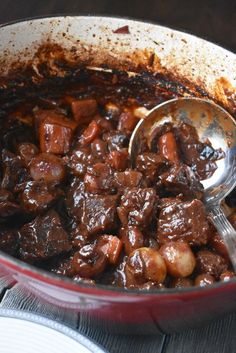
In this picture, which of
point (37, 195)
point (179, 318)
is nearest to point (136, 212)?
point (37, 195)

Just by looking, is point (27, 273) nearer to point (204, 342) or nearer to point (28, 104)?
point (204, 342)

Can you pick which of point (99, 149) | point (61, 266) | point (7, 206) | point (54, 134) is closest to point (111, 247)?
point (61, 266)

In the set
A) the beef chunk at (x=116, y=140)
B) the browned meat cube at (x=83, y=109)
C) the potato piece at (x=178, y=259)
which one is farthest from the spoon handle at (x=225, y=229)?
the browned meat cube at (x=83, y=109)

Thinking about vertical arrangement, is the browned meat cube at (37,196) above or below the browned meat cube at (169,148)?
below

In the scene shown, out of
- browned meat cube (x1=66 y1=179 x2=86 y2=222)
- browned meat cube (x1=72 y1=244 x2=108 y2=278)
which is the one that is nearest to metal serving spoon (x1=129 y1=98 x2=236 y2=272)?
browned meat cube (x1=66 y1=179 x2=86 y2=222)

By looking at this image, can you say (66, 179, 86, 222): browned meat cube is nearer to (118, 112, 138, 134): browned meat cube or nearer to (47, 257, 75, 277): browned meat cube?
(47, 257, 75, 277): browned meat cube

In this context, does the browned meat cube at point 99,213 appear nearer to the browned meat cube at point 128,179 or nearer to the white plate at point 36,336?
the browned meat cube at point 128,179

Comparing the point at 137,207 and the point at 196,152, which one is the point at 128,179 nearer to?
the point at 137,207
